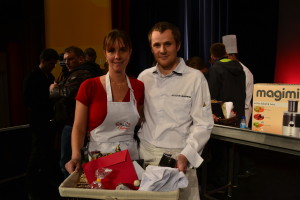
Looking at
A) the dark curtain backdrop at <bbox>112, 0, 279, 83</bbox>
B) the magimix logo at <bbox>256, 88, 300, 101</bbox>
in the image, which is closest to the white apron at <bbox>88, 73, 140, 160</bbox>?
the magimix logo at <bbox>256, 88, 300, 101</bbox>

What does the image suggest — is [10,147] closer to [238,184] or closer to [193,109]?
[193,109]

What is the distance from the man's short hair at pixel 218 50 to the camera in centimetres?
315

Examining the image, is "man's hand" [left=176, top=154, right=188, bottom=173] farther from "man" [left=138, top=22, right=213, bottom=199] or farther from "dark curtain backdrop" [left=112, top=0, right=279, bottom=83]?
"dark curtain backdrop" [left=112, top=0, right=279, bottom=83]

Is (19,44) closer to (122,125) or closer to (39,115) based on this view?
(39,115)

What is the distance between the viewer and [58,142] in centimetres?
260

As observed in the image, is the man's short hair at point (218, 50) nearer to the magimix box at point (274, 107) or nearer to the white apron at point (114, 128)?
the magimix box at point (274, 107)

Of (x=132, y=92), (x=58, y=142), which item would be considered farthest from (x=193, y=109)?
(x=58, y=142)

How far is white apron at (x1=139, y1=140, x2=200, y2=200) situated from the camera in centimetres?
133

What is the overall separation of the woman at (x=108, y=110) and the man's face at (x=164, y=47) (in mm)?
125

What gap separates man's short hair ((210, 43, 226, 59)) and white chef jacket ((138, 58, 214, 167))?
1878 mm

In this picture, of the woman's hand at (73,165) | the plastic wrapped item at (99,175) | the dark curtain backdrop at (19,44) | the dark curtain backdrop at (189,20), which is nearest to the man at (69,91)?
the woman's hand at (73,165)

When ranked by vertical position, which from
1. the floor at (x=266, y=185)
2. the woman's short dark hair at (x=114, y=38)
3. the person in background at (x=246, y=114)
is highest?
the woman's short dark hair at (x=114, y=38)

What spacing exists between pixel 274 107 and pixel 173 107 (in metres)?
0.70

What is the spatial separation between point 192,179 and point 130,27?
359 centimetres
